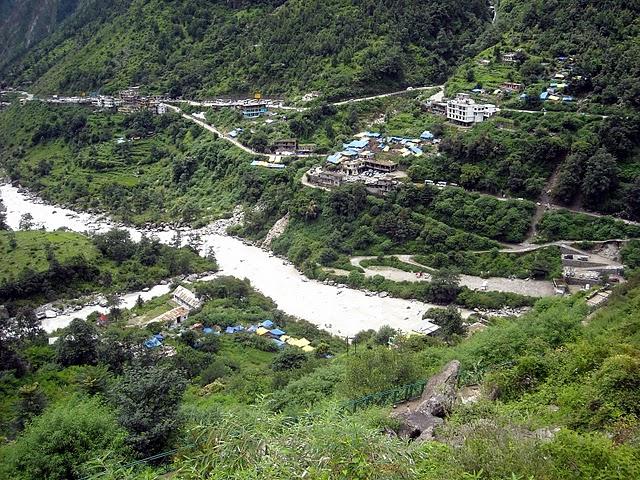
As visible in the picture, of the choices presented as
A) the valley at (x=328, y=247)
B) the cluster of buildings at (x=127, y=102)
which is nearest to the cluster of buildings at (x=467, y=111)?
the valley at (x=328, y=247)

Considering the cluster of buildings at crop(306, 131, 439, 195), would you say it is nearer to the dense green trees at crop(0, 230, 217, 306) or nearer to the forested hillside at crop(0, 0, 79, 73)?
the dense green trees at crop(0, 230, 217, 306)

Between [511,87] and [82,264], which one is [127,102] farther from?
[511,87]

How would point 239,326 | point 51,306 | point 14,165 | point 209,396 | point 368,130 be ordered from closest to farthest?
point 209,396 < point 239,326 < point 51,306 < point 368,130 < point 14,165

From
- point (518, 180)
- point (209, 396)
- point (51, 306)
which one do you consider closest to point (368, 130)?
point (518, 180)

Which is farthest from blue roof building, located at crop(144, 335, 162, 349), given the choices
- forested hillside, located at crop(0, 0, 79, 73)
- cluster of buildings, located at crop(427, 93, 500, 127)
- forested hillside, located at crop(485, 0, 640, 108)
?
forested hillside, located at crop(0, 0, 79, 73)

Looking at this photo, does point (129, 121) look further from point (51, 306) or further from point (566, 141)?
point (566, 141)

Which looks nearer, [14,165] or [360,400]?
[360,400]
